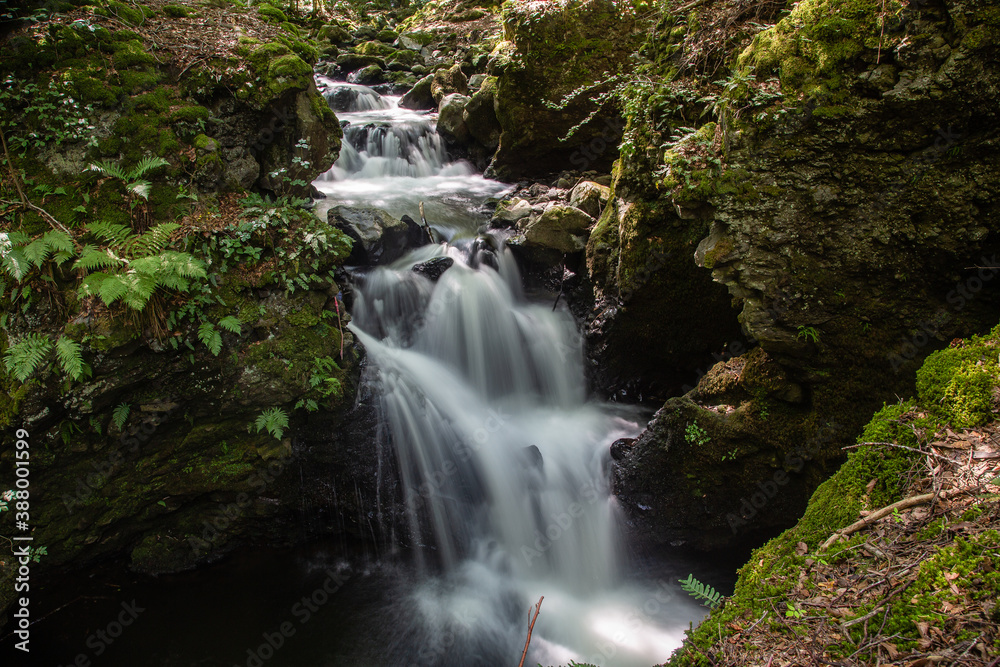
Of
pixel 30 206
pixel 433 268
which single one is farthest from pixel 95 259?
pixel 433 268

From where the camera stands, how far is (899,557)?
1.92m

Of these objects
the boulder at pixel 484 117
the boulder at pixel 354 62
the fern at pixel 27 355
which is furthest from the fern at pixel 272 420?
the boulder at pixel 354 62

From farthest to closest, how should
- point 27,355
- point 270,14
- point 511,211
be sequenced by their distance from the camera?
1. point 511,211
2. point 270,14
3. point 27,355

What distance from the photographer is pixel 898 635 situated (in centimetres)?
164

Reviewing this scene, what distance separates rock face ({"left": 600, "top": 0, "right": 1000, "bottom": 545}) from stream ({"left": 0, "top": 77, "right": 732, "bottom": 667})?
4.50ft

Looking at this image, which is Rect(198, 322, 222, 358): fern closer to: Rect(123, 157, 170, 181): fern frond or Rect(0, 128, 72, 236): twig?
Rect(0, 128, 72, 236): twig

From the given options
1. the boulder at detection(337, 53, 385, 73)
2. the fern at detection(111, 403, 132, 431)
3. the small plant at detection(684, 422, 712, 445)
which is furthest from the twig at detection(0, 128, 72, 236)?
the boulder at detection(337, 53, 385, 73)

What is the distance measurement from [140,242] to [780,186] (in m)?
6.16

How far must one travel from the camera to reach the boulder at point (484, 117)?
437 inches

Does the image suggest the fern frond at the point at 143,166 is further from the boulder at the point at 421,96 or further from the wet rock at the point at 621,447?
the boulder at the point at 421,96

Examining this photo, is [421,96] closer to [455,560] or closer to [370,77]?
[370,77]

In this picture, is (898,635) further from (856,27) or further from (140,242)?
(140,242)

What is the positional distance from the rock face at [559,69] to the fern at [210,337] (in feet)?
24.3

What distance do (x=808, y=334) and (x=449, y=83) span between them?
43.0 ft
